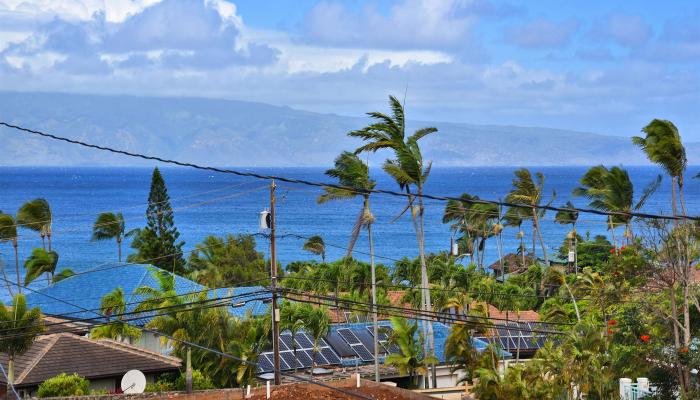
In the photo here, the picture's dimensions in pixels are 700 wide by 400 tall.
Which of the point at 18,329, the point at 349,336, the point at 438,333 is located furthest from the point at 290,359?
the point at 18,329

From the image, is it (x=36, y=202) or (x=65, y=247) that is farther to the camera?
(x=65, y=247)

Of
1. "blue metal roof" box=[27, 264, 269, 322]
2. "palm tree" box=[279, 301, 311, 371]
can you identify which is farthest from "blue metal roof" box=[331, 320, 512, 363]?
"palm tree" box=[279, 301, 311, 371]

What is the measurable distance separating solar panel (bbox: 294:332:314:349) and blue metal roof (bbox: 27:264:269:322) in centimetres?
350

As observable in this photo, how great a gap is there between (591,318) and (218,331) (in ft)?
40.7

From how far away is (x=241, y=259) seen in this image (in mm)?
63906

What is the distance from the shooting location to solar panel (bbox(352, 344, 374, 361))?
39428 millimetres

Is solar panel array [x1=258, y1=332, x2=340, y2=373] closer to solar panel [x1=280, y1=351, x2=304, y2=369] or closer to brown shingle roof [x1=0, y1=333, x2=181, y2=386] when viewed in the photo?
solar panel [x1=280, y1=351, x2=304, y2=369]

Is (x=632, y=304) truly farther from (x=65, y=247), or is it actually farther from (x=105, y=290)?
(x=65, y=247)

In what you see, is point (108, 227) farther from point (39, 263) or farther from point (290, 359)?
point (290, 359)

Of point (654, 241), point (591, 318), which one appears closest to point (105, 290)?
point (591, 318)

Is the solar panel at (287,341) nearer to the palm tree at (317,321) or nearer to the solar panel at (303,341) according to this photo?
the solar panel at (303,341)

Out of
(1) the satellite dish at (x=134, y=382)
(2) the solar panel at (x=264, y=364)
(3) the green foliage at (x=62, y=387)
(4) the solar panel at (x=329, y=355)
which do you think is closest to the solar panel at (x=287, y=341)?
(4) the solar panel at (x=329, y=355)

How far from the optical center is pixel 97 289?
157ft

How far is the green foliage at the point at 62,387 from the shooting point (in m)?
27.5
